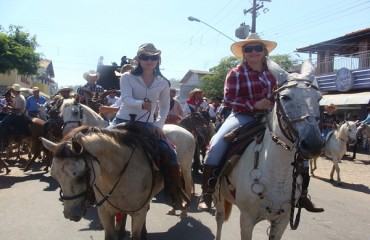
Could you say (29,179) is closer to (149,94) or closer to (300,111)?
(149,94)

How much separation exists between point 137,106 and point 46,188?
18.7ft

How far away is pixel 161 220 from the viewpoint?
20.7 ft

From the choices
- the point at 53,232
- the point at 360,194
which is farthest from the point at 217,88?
the point at 53,232

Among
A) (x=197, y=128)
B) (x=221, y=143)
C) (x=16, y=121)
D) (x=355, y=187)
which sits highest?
(x=221, y=143)

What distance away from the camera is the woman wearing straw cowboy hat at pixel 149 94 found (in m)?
4.27

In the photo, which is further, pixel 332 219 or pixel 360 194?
pixel 360 194

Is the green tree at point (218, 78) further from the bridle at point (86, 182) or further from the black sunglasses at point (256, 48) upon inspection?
the bridle at point (86, 182)

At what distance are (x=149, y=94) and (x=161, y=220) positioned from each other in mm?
2849

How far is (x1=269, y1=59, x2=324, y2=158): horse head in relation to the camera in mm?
2729

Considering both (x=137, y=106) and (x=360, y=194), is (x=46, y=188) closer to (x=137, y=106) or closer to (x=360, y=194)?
(x=137, y=106)

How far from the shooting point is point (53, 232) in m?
5.59

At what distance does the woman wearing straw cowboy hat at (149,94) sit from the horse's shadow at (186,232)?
1.28 meters

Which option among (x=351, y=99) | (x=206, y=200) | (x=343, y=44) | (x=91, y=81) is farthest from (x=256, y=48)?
(x=343, y=44)

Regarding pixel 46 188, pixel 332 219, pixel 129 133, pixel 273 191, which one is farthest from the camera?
pixel 46 188
